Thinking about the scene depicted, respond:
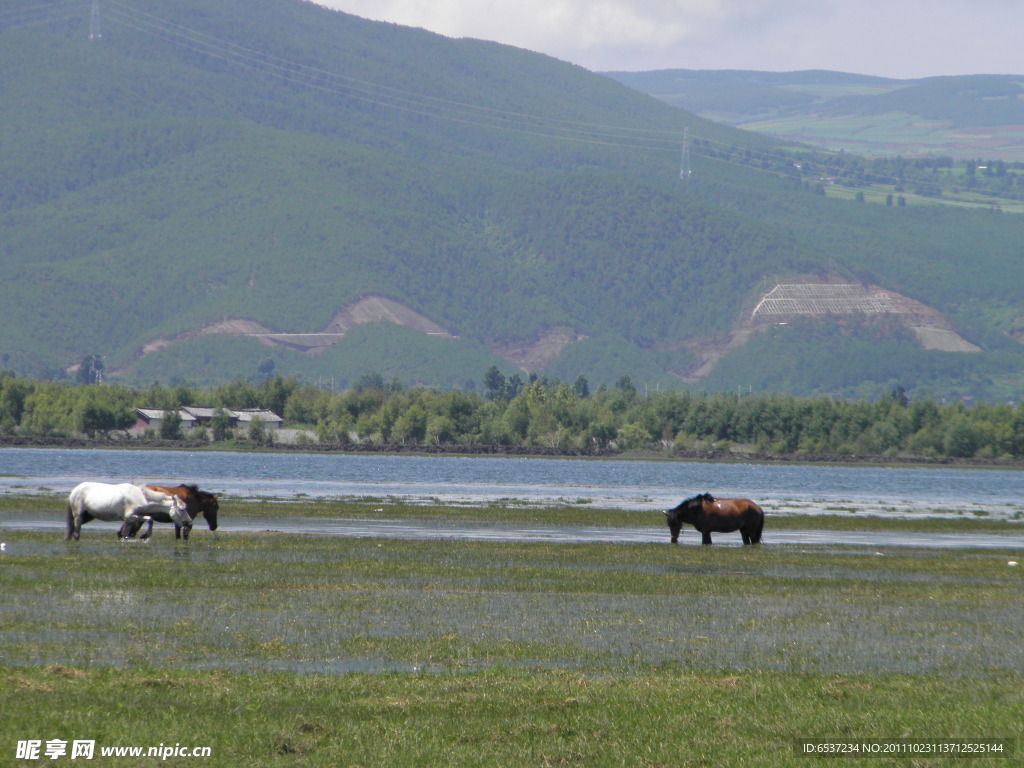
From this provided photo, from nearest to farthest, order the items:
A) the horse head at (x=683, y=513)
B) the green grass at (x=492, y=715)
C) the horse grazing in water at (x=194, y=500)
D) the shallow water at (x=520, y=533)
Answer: the green grass at (x=492, y=715) < the horse grazing in water at (x=194, y=500) < the shallow water at (x=520, y=533) < the horse head at (x=683, y=513)

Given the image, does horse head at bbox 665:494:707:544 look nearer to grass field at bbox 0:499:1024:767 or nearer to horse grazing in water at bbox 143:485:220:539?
grass field at bbox 0:499:1024:767

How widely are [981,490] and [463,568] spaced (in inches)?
4194

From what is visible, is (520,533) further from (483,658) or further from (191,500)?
(483,658)

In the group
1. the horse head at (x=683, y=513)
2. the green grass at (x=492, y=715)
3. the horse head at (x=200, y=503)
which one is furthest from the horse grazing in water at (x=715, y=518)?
the green grass at (x=492, y=715)

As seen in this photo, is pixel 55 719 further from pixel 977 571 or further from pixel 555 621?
pixel 977 571

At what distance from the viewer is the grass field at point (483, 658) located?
52.1 ft

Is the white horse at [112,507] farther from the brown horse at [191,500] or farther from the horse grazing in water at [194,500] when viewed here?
the horse grazing in water at [194,500]

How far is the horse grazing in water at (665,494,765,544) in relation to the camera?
46000 mm

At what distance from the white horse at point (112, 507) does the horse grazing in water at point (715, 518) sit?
16651mm

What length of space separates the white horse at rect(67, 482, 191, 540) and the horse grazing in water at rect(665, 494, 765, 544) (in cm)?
1665

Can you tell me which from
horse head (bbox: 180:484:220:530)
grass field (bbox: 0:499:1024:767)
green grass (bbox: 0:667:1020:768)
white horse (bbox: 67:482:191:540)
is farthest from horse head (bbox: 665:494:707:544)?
green grass (bbox: 0:667:1020:768)

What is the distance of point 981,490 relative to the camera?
5113 inches

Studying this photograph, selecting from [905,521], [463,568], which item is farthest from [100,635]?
[905,521]

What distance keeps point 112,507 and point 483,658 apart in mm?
19867
